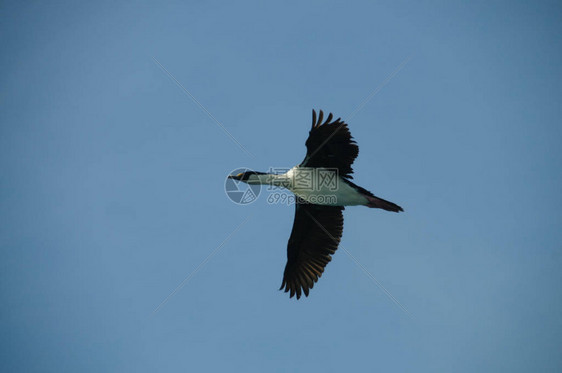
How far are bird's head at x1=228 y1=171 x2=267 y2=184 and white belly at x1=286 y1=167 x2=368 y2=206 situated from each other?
0.76 m

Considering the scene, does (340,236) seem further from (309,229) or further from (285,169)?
(285,169)

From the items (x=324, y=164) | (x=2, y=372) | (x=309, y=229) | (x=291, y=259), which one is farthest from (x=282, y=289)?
(x=2, y=372)

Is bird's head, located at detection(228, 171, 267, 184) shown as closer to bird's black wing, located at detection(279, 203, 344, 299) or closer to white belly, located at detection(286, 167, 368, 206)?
white belly, located at detection(286, 167, 368, 206)

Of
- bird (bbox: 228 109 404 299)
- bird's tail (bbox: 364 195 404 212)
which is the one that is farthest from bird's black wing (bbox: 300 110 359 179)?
bird's tail (bbox: 364 195 404 212)

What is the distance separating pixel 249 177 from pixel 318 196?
5.77 ft

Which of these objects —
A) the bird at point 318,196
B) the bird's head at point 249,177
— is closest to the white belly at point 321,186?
the bird at point 318,196

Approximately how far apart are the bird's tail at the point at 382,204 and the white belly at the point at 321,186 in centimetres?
13

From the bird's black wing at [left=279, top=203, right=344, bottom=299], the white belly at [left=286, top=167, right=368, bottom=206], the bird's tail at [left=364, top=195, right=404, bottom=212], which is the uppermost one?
the bird's tail at [left=364, top=195, right=404, bottom=212]

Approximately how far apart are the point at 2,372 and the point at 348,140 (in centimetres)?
6153

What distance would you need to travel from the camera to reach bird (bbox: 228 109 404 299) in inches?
376

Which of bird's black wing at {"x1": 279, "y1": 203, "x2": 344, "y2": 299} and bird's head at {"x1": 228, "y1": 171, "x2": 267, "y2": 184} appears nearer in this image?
bird's head at {"x1": 228, "y1": 171, "x2": 267, "y2": 184}

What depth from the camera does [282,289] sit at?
37.6 ft

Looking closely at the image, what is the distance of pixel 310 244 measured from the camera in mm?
11492

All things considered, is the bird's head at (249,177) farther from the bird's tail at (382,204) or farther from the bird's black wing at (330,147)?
the bird's tail at (382,204)
